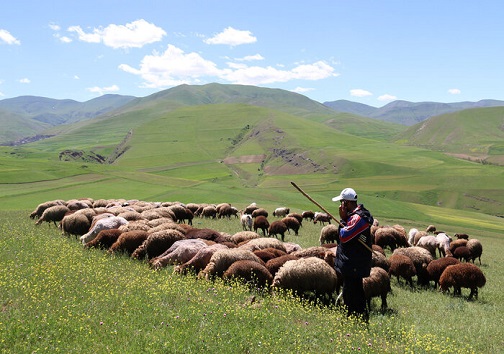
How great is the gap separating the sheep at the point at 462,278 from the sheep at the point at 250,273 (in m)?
8.39

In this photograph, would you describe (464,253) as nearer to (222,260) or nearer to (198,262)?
(222,260)

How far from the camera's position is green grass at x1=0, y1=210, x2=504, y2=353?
24.0 feet

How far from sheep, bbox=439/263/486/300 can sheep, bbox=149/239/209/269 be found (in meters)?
10.5

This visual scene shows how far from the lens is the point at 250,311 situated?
9227mm

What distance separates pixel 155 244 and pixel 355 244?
9.51 meters

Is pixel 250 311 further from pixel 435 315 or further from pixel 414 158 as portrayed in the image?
pixel 414 158

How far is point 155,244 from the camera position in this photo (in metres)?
15.6

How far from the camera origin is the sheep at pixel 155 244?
15453 millimetres

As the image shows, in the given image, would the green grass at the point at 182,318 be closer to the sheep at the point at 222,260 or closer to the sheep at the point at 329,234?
the sheep at the point at 222,260

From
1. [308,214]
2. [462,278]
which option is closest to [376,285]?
[462,278]

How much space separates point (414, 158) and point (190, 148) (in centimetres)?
10469

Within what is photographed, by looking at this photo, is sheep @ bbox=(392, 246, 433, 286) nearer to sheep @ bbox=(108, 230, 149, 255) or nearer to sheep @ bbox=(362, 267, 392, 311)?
sheep @ bbox=(362, 267, 392, 311)

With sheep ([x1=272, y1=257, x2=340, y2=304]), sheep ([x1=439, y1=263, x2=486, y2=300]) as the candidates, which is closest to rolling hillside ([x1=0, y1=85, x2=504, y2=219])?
sheep ([x1=439, y1=263, x2=486, y2=300])

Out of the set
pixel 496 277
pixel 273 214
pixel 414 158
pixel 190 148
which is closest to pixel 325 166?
pixel 414 158
